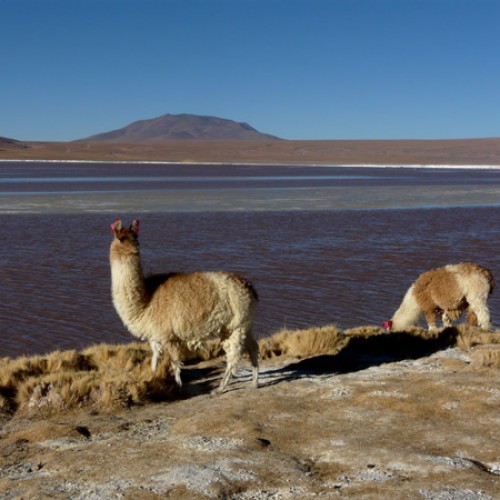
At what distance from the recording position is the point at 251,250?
17359 millimetres

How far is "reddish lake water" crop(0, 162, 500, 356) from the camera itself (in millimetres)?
11547

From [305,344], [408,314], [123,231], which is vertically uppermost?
[123,231]

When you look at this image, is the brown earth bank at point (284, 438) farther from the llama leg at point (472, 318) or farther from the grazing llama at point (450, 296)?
the llama leg at point (472, 318)

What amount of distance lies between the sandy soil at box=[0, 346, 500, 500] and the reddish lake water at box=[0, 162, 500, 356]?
4.00 m

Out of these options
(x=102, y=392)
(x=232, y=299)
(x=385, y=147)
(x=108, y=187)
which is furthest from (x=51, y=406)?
(x=385, y=147)

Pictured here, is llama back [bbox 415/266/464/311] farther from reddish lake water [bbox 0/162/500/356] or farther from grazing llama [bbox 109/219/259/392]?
grazing llama [bbox 109/219/259/392]

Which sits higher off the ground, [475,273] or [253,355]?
[475,273]

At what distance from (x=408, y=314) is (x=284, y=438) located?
4698mm

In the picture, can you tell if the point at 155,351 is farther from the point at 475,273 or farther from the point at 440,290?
the point at 475,273

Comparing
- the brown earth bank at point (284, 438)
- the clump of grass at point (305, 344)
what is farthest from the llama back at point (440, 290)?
the brown earth bank at point (284, 438)

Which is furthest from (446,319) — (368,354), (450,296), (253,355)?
Answer: (253,355)

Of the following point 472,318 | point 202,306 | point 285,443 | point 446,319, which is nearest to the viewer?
point 285,443

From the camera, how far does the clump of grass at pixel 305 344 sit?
8430 millimetres

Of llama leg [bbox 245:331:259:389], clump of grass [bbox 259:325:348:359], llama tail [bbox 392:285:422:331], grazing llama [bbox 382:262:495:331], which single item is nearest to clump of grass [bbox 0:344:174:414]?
llama leg [bbox 245:331:259:389]
